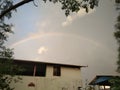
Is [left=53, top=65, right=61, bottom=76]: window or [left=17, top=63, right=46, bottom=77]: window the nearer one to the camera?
[left=17, top=63, right=46, bottom=77]: window

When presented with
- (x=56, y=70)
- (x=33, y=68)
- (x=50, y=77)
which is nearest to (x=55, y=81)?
(x=50, y=77)

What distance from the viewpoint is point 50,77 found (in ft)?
118

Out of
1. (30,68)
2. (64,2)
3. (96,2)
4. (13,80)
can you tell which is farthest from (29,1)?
A: (30,68)

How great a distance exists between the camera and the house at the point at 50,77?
113 feet

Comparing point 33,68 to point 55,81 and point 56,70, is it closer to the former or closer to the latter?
point 56,70

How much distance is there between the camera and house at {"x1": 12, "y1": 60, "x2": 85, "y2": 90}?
34.3m

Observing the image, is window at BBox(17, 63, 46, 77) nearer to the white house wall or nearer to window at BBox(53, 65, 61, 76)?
the white house wall

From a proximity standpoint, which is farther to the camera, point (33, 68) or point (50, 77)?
point (33, 68)

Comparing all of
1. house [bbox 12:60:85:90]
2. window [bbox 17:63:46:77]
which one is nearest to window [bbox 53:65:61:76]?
house [bbox 12:60:85:90]

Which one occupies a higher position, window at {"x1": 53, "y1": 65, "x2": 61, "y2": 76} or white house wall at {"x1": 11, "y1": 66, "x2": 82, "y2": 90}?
window at {"x1": 53, "y1": 65, "x2": 61, "y2": 76}

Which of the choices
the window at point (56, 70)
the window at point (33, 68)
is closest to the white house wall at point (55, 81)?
the window at point (56, 70)

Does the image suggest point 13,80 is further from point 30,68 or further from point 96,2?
point 96,2

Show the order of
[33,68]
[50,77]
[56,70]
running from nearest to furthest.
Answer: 1. [50,77]
2. [56,70]
3. [33,68]

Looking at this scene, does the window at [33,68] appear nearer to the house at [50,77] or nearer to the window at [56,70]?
the house at [50,77]
